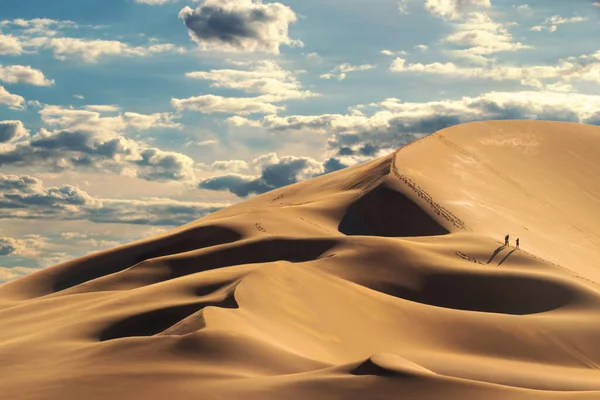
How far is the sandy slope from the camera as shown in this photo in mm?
25688

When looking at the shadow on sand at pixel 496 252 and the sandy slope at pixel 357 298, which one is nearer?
the sandy slope at pixel 357 298

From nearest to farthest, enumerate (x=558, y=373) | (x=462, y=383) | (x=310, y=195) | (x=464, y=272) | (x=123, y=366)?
1. (x=462, y=383)
2. (x=123, y=366)
3. (x=558, y=373)
4. (x=464, y=272)
5. (x=310, y=195)

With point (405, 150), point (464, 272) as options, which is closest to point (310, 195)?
point (405, 150)

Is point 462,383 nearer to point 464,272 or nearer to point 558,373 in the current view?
point 558,373

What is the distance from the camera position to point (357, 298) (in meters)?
39.4

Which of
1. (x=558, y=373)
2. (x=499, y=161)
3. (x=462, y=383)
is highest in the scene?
(x=499, y=161)

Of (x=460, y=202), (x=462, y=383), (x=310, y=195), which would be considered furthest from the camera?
(x=310, y=195)

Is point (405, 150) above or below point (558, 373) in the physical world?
above

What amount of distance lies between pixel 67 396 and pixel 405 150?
54820 mm

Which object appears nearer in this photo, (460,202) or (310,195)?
(460,202)

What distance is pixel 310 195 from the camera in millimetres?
75375

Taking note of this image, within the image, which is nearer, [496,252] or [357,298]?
[357,298]

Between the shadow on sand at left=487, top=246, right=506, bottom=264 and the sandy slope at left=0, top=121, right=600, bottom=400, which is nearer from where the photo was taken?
the sandy slope at left=0, top=121, right=600, bottom=400

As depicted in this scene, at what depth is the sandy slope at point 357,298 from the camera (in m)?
25.7
